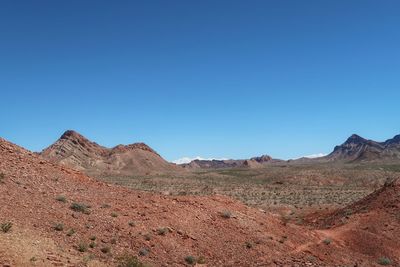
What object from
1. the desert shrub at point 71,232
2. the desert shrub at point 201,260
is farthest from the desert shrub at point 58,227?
the desert shrub at point 201,260

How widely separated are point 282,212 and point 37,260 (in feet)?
106

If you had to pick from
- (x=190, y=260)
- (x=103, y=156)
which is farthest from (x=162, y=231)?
(x=103, y=156)

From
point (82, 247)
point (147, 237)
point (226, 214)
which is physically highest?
point (226, 214)

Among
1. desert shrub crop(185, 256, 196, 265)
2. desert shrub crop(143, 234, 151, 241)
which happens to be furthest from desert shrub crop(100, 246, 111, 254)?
desert shrub crop(185, 256, 196, 265)

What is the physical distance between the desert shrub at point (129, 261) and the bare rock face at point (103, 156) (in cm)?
11900

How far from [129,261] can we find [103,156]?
14639 cm

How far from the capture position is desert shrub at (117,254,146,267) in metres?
14.7

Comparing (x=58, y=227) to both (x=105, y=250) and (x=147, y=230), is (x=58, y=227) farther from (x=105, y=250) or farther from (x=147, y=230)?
(x=147, y=230)

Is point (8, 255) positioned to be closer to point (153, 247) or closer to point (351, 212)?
point (153, 247)

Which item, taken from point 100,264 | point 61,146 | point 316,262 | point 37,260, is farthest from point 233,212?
point 61,146

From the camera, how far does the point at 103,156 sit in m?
158

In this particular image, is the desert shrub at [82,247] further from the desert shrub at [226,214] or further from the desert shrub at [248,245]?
the desert shrub at [226,214]

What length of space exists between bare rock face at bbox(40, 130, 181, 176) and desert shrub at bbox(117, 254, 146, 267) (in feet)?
390

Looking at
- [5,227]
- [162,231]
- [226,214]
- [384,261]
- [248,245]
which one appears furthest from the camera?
[226,214]
